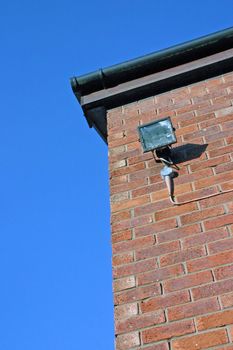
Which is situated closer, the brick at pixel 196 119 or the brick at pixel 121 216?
the brick at pixel 121 216

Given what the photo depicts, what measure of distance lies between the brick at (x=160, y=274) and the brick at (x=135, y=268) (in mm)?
31

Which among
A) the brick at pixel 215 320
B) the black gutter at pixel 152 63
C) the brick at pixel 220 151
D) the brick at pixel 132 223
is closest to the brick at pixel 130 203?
the brick at pixel 132 223

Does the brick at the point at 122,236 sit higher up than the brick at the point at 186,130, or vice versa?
the brick at the point at 186,130

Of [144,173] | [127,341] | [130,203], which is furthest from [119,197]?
[127,341]

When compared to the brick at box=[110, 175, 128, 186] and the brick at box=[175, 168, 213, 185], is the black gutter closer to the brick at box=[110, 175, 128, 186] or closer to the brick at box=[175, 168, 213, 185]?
the brick at box=[110, 175, 128, 186]

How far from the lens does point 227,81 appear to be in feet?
10.8

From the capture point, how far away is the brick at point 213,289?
6.85 ft

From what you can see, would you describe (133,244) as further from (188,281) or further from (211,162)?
(211,162)

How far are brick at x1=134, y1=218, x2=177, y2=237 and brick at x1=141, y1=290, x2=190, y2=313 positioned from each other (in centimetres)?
40

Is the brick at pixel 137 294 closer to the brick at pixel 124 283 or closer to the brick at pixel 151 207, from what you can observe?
the brick at pixel 124 283

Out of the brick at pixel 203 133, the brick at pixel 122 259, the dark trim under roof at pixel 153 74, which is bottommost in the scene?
the brick at pixel 122 259

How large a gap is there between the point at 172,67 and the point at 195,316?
7.03 ft

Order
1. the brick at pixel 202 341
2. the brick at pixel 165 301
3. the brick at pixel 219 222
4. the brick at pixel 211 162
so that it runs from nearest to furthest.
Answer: the brick at pixel 202 341
the brick at pixel 165 301
the brick at pixel 219 222
the brick at pixel 211 162

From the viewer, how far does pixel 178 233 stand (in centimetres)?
241
